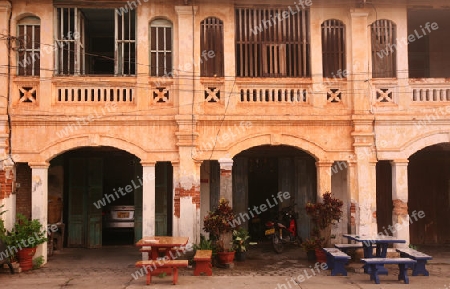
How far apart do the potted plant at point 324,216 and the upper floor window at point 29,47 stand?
24.4 feet

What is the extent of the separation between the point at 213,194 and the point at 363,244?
465 cm

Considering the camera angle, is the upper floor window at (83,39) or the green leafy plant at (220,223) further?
the upper floor window at (83,39)

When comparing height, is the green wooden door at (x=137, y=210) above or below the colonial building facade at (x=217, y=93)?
below

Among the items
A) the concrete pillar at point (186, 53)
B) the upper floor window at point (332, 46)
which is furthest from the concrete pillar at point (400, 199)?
the concrete pillar at point (186, 53)

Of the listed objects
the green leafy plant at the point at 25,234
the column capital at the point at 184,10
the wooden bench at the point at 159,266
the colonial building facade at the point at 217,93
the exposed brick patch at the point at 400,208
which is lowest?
the wooden bench at the point at 159,266

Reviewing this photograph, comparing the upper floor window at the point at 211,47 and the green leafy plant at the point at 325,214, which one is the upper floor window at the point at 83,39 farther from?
the green leafy plant at the point at 325,214

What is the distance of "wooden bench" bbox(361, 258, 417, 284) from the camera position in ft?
30.7

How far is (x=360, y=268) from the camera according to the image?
11.0 metres

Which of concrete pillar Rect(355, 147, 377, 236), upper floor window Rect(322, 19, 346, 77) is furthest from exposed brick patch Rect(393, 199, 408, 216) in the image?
upper floor window Rect(322, 19, 346, 77)

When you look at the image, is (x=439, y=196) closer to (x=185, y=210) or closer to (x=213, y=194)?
(x=213, y=194)

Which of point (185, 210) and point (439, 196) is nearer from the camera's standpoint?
point (185, 210)

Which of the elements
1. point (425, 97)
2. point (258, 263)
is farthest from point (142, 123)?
point (425, 97)

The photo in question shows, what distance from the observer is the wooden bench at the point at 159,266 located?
935cm

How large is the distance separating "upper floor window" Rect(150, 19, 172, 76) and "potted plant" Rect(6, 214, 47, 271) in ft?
15.2
